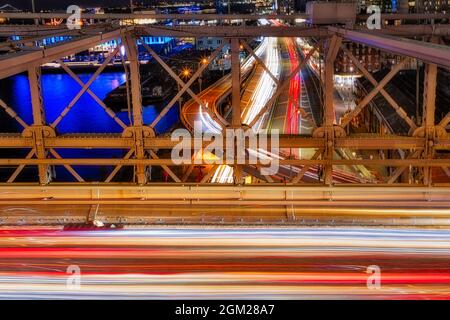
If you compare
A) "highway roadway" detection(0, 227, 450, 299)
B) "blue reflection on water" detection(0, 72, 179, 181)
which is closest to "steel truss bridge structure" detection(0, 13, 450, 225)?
"highway roadway" detection(0, 227, 450, 299)

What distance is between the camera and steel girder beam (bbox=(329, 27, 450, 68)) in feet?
8.39

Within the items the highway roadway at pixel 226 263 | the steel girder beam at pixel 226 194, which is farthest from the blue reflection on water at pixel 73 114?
the highway roadway at pixel 226 263

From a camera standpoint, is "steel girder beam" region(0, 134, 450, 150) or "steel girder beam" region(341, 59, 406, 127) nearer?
"steel girder beam" region(341, 59, 406, 127)

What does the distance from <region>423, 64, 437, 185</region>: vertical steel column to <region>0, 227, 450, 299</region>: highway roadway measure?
2.42 metres

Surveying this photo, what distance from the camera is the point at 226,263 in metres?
2.59

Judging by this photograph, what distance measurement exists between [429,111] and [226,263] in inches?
125

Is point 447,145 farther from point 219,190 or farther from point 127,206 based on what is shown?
point 127,206

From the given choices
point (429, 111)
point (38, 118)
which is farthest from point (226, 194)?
point (38, 118)

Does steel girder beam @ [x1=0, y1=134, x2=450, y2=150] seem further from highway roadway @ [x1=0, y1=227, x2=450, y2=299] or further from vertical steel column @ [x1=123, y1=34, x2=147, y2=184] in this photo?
highway roadway @ [x1=0, y1=227, x2=450, y2=299]

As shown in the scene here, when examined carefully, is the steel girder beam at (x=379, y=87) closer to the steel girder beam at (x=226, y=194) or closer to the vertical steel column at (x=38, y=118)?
the steel girder beam at (x=226, y=194)

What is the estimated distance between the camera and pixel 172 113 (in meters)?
31.3

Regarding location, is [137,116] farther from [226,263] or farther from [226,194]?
[226,263]

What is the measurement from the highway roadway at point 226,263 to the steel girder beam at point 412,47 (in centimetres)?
86
